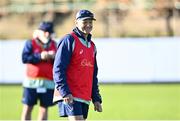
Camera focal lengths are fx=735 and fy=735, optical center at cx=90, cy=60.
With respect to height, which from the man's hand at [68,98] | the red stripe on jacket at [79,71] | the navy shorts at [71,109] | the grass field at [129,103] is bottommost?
the grass field at [129,103]

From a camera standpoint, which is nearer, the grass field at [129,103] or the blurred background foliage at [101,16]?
the grass field at [129,103]

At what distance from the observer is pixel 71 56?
9.16m

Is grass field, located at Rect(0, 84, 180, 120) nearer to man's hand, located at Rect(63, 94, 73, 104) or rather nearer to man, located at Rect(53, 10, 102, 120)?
man, located at Rect(53, 10, 102, 120)

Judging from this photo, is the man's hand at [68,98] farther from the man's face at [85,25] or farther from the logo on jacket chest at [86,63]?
the man's face at [85,25]

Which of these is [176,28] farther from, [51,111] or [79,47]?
[79,47]

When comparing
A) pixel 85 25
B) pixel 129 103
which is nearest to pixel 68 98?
pixel 85 25

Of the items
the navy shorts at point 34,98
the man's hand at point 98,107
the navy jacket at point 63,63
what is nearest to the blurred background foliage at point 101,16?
the navy shorts at point 34,98

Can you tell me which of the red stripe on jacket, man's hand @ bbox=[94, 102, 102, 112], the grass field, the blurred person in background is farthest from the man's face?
the grass field

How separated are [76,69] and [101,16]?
21.0 m

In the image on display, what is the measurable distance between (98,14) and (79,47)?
21.3m

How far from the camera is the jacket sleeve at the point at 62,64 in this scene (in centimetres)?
894

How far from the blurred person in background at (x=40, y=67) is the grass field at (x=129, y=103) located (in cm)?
246

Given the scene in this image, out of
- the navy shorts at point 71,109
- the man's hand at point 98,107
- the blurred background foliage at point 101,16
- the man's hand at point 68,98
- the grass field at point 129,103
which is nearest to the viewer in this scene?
the man's hand at point 68,98

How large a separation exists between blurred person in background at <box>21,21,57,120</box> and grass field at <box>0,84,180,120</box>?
246 centimetres
